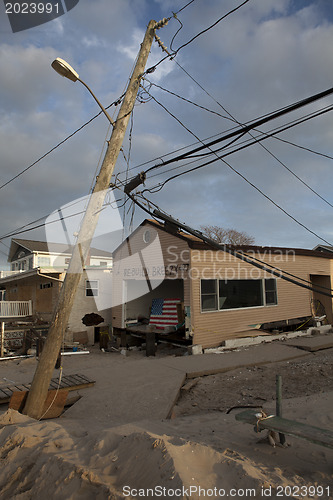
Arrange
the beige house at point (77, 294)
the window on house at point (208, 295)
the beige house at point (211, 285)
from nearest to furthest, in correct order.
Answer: the beige house at point (211, 285), the window on house at point (208, 295), the beige house at point (77, 294)

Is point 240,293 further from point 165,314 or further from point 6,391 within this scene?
point 6,391

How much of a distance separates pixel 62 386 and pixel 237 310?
892cm

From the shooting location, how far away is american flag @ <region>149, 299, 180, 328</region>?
14758 millimetres

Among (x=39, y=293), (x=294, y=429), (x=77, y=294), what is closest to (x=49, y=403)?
(x=294, y=429)

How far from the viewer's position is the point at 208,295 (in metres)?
13.7

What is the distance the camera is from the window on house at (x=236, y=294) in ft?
44.9

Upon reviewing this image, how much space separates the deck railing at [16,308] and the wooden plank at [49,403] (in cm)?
1557

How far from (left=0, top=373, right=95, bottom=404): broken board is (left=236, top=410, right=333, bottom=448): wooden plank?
191 inches

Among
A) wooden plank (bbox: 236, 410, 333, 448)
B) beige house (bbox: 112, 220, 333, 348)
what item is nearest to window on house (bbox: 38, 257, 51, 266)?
beige house (bbox: 112, 220, 333, 348)

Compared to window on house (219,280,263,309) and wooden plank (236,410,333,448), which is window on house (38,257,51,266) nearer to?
window on house (219,280,263,309)

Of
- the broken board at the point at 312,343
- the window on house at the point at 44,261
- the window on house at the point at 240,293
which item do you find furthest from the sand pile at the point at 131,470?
the window on house at the point at 44,261

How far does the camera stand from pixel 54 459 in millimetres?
3586

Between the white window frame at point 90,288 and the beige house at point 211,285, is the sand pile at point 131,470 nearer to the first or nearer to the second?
the beige house at point 211,285

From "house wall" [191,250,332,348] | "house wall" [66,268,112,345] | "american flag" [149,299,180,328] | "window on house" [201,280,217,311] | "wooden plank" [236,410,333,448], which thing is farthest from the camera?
"house wall" [66,268,112,345]
